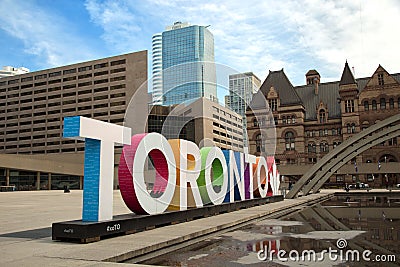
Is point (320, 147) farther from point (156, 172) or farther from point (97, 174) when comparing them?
point (97, 174)

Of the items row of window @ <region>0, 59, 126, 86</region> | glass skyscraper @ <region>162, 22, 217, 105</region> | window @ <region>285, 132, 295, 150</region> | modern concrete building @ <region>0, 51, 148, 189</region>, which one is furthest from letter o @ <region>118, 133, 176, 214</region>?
row of window @ <region>0, 59, 126, 86</region>

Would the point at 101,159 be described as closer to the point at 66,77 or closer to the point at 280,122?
the point at 280,122

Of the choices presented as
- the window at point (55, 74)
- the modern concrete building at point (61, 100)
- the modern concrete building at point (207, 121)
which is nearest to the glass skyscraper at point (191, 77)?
the modern concrete building at point (207, 121)

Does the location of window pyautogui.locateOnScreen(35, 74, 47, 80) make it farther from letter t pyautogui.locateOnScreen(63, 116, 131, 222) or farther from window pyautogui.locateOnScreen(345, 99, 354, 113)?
letter t pyautogui.locateOnScreen(63, 116, 131, 222)

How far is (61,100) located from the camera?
111 metres

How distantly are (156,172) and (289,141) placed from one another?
68.4 meters

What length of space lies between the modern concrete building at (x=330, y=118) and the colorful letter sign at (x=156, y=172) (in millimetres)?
52742

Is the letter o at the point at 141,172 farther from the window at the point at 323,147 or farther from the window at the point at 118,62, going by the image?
the window at the point at 118,62

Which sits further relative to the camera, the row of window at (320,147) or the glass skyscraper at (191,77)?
the row of window at (320,147)

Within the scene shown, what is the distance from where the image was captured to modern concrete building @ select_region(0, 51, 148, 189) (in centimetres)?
10100

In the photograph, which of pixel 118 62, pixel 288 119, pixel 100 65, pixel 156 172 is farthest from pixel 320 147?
pixel 156 172

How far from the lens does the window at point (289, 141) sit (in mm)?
79938

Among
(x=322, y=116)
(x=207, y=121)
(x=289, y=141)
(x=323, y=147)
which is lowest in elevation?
(x=207, y=121)

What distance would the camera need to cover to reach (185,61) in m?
20.0
